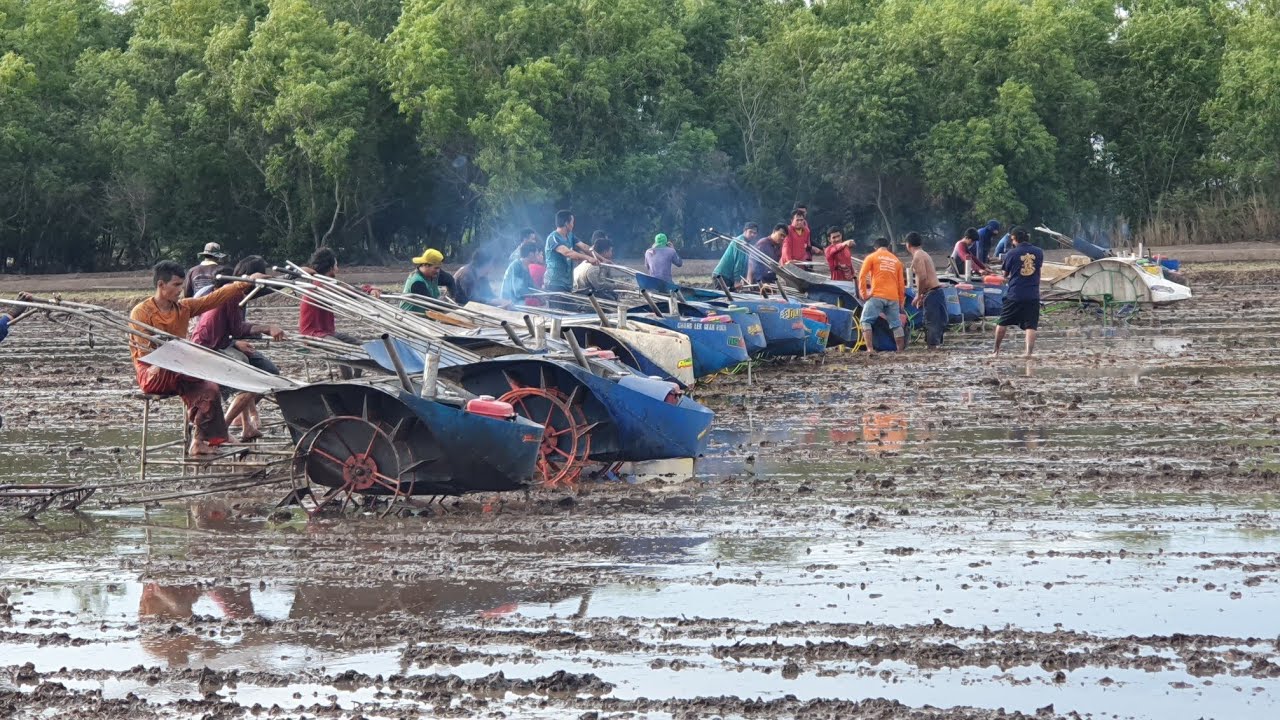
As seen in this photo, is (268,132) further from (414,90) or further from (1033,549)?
(1033,549)

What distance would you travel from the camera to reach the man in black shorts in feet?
62.2

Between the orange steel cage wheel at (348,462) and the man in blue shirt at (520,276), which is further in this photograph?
the man in blue shirt at (520,276)

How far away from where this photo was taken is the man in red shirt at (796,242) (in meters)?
22.2

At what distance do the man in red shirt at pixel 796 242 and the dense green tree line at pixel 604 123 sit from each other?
24732mm

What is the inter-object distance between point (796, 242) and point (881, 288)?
8.59ft

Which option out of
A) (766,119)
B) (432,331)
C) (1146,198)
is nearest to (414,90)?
(766,119)

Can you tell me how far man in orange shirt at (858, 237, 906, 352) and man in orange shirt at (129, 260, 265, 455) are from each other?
1047 cm

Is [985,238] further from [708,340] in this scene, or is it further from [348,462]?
[348,462]

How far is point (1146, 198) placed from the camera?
180ft

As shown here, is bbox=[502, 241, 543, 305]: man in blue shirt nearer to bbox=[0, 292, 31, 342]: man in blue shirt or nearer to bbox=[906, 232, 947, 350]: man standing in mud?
bbox=[906, 232, 947, 350]: man standing in mud

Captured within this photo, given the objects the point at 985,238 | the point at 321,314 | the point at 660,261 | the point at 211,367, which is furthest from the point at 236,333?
the point at 985,238

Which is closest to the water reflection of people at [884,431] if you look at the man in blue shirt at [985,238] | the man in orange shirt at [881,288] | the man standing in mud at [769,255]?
the man in orange shirt at [881,288]

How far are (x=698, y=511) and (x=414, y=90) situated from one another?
40791 mm

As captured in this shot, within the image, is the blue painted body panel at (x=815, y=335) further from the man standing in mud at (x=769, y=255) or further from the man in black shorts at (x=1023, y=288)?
the man in black shorts at (x=1023, y=288)
